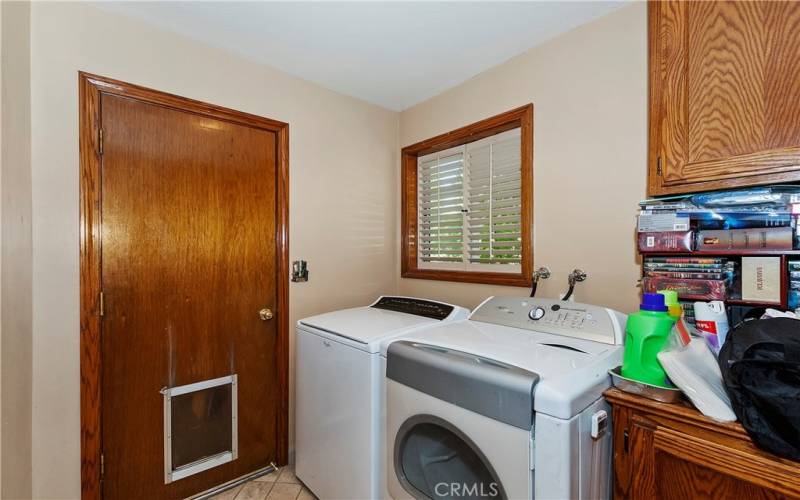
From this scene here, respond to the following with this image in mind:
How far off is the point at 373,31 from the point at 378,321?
1.37 m

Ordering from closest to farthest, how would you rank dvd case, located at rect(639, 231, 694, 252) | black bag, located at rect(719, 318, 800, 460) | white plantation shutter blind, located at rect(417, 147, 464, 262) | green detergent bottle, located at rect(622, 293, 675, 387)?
1. black bag, located at rect(719, 318, 800, 460)
2. green detergent bottle, located at rect(622, 293, 675, 387)
3. dvd case, located at rect(639, 231, 694, 252)
4. white plantation shutter blind, located at rect(417, 147, 464, 262)

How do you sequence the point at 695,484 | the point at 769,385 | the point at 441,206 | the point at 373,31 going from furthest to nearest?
the point at 441,206 → the point at 373,31 → the point at 695,484 → the point at 769,385

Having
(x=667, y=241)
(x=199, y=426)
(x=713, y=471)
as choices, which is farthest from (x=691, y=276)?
(x=199, y=426)

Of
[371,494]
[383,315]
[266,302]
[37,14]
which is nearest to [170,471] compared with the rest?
[266,302]

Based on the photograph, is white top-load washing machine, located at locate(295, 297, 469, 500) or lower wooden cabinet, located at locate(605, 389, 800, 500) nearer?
lower wooden cabinet, located at locate(605, 389, 800, 500)

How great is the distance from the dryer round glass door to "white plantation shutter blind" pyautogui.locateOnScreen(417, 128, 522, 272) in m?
1.04

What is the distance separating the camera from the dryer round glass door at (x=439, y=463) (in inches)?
43.9

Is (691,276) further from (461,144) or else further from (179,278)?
(179,278)

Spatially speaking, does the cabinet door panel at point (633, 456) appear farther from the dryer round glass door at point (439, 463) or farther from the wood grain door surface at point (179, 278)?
the wood grain door surface at point (179, 278)

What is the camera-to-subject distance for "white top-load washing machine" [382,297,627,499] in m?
0.94

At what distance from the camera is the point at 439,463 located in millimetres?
1296

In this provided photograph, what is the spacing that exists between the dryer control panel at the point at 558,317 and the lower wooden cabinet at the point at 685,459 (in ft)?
0.97

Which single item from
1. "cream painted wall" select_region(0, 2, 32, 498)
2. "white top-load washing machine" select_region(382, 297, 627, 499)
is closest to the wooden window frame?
"white top-load washing machine" select_region(382, 297, 627, 499)

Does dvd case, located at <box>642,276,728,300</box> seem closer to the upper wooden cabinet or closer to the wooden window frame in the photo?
the upper wooden cabinet
